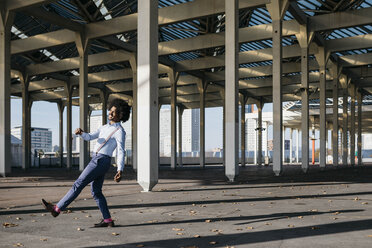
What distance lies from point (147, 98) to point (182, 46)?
51.8 feet

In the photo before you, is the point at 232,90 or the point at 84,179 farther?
the point at 232,90

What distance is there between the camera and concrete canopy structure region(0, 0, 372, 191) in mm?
15266

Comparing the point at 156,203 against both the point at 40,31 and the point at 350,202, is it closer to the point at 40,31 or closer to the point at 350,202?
the point at 350,202

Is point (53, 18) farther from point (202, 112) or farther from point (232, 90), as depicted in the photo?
point (202, 112)

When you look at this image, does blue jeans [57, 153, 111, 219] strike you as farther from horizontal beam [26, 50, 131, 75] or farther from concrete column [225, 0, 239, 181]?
horizontal beam [26, 50, 131, 75]

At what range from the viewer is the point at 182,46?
26828mm

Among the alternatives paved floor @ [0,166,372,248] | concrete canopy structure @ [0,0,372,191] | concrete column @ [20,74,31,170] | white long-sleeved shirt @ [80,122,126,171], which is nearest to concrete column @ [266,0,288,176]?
concrete canopy structure @ [0,0,372,191]

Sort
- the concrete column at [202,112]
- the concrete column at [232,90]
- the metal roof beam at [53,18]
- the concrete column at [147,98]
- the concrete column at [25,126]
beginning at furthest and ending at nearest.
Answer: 1. the concrete column at [202,112]
2. the concrete column at [25,126]
3. the metal roof beam at [53,18]
4. the concrete column at [232,90]
5. the concrete column at [147,98]

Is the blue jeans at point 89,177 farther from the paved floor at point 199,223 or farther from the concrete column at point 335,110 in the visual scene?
the concrete column at point 335,110

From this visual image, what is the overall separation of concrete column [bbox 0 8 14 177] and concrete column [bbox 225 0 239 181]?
1052 cm

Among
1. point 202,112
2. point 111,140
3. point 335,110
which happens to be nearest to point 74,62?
point 202,112

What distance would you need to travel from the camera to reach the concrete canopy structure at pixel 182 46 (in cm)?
1527

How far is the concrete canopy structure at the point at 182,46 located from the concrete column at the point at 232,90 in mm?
37

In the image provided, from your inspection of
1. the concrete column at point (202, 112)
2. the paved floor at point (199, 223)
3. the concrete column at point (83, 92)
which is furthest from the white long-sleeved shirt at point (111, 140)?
the concrete column at point (202, 112)
